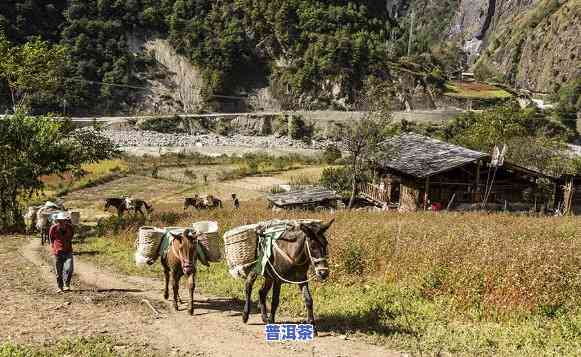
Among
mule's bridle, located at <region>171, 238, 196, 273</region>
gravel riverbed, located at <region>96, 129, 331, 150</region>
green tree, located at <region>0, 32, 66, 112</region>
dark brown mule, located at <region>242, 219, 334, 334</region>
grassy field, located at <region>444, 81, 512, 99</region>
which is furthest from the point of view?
grassy field, located at <region>444, 81, 512, 99</region>

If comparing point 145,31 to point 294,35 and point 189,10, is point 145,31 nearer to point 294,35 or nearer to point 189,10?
point 189,10

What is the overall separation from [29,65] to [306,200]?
17.9 meters

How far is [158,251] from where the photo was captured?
1180 cm

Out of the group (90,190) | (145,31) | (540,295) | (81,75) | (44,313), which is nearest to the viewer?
(540,295)

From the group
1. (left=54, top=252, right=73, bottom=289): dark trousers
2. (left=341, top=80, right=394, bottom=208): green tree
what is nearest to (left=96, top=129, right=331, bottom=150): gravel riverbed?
(left=341, top=80, right=394, bottom=208): green tree

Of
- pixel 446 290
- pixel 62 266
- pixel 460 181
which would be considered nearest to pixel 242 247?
pixel 446 290

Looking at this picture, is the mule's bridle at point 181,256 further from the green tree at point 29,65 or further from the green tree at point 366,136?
the green tree at point 366,136

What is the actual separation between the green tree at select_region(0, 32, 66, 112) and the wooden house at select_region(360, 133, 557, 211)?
19.5 m

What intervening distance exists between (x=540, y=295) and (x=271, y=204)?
25333 millimetres

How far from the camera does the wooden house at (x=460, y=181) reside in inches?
1206

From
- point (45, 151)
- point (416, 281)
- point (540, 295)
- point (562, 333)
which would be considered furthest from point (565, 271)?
point (45, 151)

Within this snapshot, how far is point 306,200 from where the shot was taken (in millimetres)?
33594

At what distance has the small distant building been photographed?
32719 millimetres

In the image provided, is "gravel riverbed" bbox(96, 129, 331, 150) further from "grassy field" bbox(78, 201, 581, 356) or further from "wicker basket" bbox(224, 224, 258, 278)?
"wicker basket" bbox(224, 224, 258, 278)
